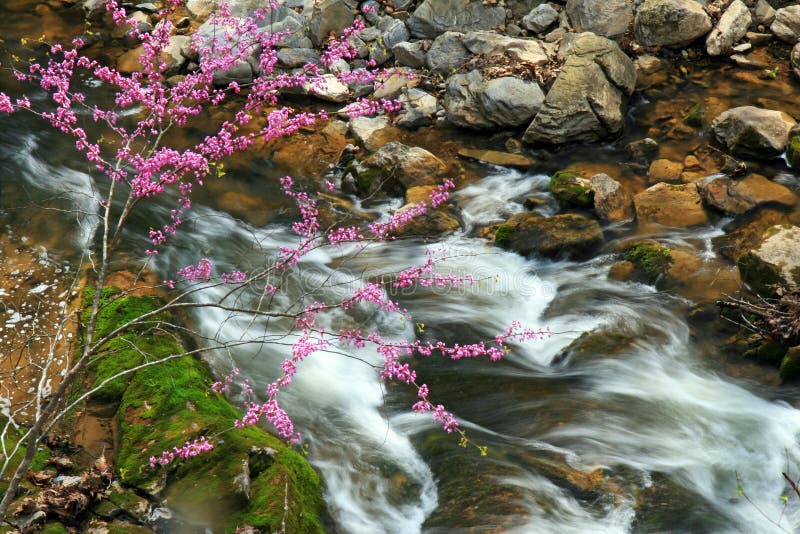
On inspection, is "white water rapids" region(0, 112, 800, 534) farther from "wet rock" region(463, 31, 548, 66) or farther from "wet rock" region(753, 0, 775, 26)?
"wet rock" region(753, 0, 775, 26)

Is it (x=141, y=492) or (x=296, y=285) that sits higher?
(x=141, y=492)

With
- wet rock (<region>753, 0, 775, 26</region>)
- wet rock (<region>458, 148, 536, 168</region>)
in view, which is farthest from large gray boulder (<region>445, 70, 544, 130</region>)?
wet rock (<region>753, 0, 775, 26</region>)

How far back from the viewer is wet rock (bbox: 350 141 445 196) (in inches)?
412

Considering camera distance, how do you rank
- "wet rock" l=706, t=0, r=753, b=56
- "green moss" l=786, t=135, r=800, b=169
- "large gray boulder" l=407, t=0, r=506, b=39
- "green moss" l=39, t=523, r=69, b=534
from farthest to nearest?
"large gray boulder" l=407, t=0, r=506, b=39 < "wet rock" l=706, t=0, r=753, b=56 < "green moss" l=786, t=135, r=800, b=169 < "green moss" l=39, t=523, r=69, b=534

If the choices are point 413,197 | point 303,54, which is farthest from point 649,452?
point 303,54

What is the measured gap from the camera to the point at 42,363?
228 inches

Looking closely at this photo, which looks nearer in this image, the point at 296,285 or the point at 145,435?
the point at 145,435

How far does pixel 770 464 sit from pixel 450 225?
5237 millimetres

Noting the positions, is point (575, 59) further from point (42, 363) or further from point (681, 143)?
point (42, 363)

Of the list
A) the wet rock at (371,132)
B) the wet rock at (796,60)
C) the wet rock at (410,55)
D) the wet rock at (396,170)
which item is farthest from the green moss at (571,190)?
the wet rock at (796,60)

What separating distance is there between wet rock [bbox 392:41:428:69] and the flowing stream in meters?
4.90

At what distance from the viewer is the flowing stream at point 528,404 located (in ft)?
17.1

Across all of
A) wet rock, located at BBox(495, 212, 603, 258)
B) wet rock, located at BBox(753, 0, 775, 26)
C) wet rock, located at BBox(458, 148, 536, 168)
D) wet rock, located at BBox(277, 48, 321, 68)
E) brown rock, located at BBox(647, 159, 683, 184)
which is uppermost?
wet rock, located at BBox(753, 0, 775, 26)

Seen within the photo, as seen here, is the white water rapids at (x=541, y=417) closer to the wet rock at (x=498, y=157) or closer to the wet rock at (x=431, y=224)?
the wet rock at (x=431, y=224)
